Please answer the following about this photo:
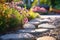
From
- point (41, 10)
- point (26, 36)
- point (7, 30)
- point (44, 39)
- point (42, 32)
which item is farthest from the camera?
point (41, 10)

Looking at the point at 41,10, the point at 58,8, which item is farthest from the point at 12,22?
the point at 58,8

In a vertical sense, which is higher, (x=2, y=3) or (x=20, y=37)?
(x=2, y=3)

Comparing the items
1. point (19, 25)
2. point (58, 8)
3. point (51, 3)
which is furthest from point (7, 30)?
point (51, 3)

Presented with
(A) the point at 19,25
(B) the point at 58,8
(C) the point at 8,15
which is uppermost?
(C) the point at 8,15

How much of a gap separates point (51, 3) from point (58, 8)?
1988 millimetres

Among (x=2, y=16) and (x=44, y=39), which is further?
(x=2, y=16)

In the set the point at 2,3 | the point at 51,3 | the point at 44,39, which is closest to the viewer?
the point at 44,39

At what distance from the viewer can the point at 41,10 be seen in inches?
487

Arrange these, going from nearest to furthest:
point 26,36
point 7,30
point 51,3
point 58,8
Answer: point 26,36, point 7,30, point 58,8, point 51,3

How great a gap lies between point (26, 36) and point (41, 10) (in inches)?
341

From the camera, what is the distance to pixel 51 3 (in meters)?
16.9

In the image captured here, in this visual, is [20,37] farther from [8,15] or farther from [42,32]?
[8,15]

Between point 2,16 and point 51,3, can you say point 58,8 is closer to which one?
point 51,3

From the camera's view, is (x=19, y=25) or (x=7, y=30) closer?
(x=7, y=30)
